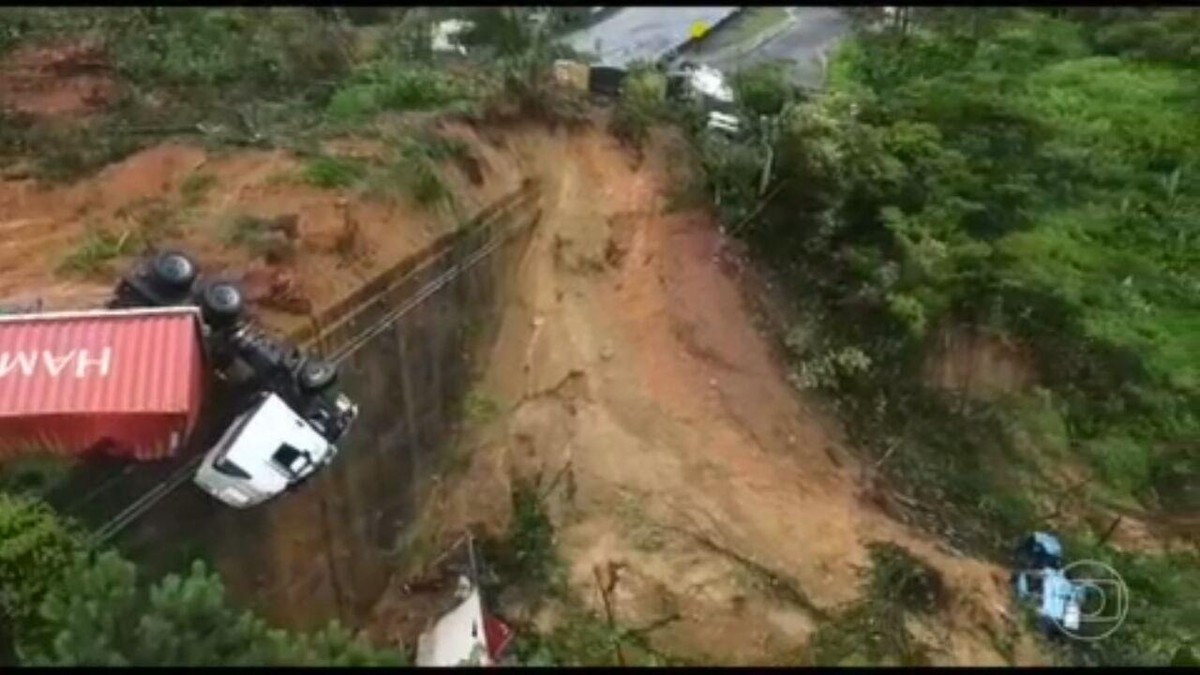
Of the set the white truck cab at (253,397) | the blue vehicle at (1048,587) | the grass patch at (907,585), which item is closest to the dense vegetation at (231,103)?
the white truck cab at (253,397)

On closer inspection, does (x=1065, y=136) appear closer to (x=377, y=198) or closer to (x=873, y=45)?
(x=873, y=45)

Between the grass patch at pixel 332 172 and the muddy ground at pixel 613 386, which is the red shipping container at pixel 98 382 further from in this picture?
the grass patch at pixel 332 172

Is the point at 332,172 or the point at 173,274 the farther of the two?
the point at 332,172

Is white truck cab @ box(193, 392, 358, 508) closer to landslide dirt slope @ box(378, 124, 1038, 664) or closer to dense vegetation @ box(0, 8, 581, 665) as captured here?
dense vegetation @ box(0, 8, 581, 665)

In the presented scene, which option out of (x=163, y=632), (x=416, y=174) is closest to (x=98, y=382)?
(x=163, y=632)

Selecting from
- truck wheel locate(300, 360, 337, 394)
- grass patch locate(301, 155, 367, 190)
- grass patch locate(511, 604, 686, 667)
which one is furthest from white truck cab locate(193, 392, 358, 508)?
grass patch locate(301, 155, 367, 190)

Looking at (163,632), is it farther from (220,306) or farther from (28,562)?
(220,306)
